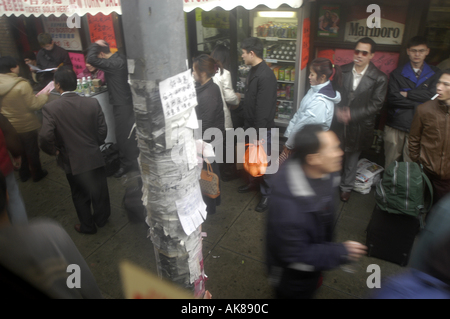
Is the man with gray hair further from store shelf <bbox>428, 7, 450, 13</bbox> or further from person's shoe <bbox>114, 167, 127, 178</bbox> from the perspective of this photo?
store shelf <bbox>428, 7, 450, 13</bbox>

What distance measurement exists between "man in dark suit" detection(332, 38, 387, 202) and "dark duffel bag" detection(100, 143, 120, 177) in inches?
141

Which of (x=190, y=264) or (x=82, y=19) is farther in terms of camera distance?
(x=82, y=19)

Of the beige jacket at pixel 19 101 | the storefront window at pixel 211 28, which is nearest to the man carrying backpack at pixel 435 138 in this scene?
the storefront window at pixel 211 28

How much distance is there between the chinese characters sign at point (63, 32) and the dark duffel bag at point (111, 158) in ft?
11.9

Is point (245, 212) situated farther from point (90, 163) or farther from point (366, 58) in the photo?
point (366, 58)

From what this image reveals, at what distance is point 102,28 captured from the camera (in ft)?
22.9

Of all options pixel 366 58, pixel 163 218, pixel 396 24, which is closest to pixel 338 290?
pixel 163 218

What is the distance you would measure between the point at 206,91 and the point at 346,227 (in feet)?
8.05

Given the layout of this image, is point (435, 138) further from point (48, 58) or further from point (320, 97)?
point (48, 58)

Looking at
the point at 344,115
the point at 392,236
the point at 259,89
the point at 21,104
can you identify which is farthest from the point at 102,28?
the point at 392,236

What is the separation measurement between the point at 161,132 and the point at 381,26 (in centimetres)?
399

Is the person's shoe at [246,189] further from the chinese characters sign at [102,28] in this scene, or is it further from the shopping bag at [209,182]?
the chinese characters sign at [102,28]

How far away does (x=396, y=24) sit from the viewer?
439cm

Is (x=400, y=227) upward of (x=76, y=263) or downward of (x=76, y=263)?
downward
